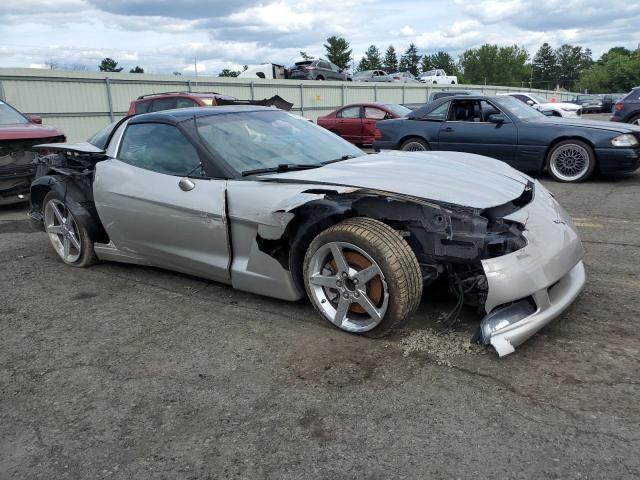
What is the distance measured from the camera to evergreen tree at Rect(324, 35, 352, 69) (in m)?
81.5

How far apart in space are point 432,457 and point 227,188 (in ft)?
7.03

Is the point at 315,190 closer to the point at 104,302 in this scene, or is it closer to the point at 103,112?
the point at 104,302

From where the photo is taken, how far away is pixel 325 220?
323cm

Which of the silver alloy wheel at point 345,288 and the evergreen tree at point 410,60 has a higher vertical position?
the evergreen tree at point 410,60

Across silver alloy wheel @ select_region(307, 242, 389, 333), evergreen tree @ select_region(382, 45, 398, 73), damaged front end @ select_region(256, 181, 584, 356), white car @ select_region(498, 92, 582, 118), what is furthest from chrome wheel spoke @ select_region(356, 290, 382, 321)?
evergreen tree @ select_region(382, 45, 398, 73)

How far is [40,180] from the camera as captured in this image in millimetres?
5062

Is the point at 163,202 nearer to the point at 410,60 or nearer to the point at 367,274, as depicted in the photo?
the point at 367,274

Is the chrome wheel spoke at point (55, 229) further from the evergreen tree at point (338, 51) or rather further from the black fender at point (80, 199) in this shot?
the evergreen tree at point (338, 51)

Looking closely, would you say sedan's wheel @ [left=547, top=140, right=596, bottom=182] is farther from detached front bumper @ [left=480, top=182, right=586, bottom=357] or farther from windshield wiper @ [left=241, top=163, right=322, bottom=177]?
windshield wiper @ [left=241, top=163, right=322, bottom=177]

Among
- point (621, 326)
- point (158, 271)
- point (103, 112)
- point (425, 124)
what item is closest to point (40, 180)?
point (158, 271)

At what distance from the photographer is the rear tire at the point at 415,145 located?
9.78m

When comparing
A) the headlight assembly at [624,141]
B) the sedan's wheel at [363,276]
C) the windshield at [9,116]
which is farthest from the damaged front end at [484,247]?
the windshield at [9,116]

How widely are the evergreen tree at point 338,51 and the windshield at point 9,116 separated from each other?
76794 mm

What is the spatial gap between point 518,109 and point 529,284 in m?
7.23
